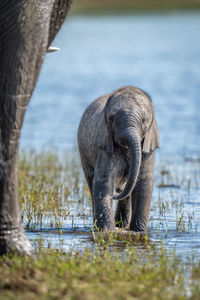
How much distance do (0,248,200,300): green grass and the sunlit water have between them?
91cm

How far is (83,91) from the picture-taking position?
33094 millimetres

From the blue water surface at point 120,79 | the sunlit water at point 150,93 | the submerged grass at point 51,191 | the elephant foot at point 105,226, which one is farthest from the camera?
the blue water surface at point 120,79

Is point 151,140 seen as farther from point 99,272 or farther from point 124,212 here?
point 99,272

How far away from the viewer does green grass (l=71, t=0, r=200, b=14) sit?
99562 mm

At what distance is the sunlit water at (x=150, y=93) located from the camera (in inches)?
380

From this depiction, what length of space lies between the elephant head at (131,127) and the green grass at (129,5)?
9132 cm

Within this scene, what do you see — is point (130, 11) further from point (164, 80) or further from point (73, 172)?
point (73, 172)

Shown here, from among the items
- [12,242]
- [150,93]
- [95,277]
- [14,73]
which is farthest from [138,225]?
[150,93]

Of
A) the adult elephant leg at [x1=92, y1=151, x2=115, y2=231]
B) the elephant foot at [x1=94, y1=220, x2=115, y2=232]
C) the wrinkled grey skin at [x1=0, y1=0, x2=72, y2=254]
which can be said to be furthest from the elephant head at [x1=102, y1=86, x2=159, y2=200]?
the wrinkled grey skin at [x1=0, y1=0, x2=72, y2=254]

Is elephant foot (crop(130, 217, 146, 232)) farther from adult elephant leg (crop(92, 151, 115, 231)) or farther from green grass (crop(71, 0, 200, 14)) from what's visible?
green grass (crop(71, 0, 200, 14))

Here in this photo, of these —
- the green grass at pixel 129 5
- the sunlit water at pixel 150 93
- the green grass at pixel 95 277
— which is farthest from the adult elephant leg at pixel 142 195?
the green grass at pixel 129 5

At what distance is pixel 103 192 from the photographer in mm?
8195

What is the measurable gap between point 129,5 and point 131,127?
10014 centimetres

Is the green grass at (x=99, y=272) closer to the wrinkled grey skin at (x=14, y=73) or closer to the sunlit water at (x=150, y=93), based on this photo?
the sunlit water at (x=150, y=93)
